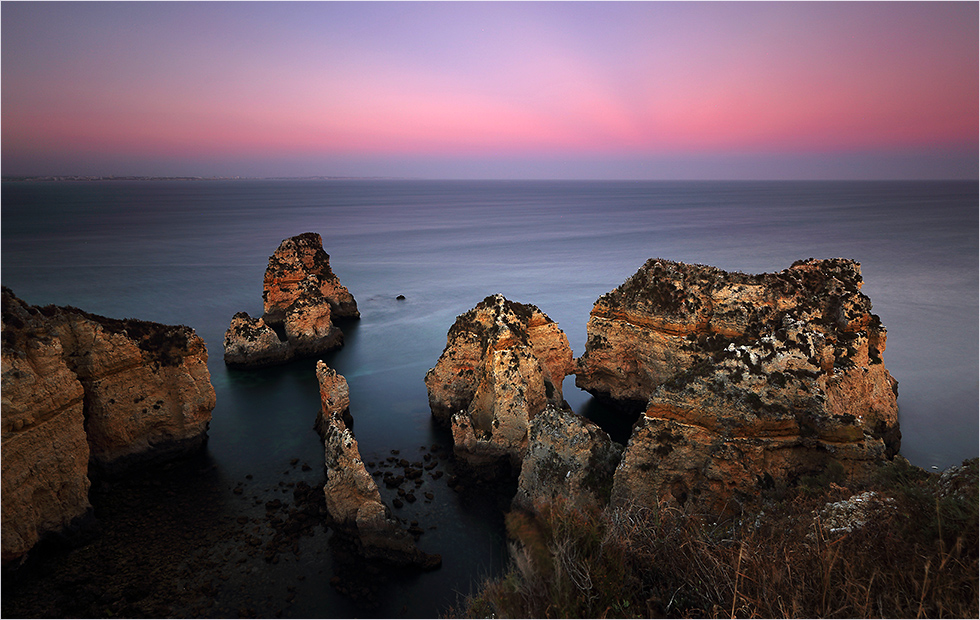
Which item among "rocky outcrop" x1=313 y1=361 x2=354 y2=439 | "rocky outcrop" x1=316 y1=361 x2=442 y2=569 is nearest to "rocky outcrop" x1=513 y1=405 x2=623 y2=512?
"rocky outcrop" x1=316 y1=361 x2=442 y2=569

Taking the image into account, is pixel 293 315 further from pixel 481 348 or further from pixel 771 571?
pixel 771 571

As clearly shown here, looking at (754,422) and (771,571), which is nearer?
(771,571)

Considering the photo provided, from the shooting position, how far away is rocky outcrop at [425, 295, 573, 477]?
18.1 meters

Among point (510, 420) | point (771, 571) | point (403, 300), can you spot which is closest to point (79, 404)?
point (510, 420)

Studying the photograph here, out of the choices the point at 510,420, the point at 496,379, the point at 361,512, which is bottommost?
the point at 361,512

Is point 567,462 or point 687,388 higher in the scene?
point 687,388

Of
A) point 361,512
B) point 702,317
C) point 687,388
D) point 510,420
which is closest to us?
point 687,388

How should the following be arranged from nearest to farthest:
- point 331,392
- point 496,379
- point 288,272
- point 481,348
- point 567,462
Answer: point 567,462
point 496,379
point 331,392
point 481,348
point 288,272

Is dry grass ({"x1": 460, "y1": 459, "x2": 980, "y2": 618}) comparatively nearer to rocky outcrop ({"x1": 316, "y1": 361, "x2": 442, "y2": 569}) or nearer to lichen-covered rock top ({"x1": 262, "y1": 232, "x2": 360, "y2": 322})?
rocky outcrop ({"x1": 316, "y1": 361, "x2": 442, "y2": 569})

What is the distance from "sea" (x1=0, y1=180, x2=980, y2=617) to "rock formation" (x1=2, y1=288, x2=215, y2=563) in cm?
196

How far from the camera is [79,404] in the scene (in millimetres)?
14992

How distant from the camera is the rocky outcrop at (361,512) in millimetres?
13602

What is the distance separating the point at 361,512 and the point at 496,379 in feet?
21.5

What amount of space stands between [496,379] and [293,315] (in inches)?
729
